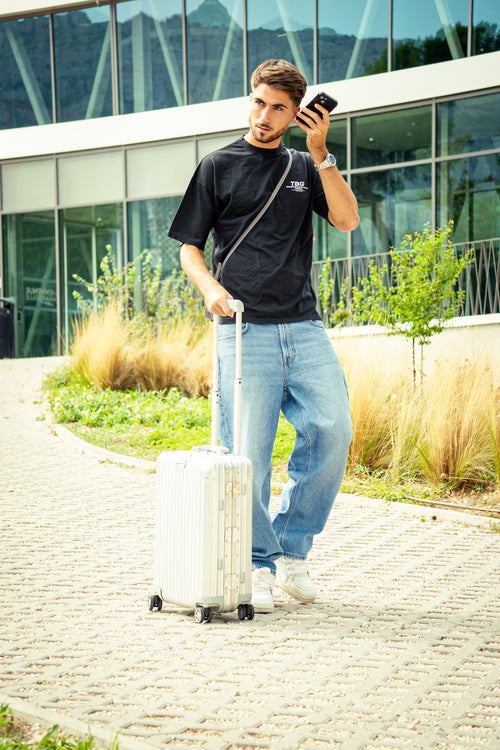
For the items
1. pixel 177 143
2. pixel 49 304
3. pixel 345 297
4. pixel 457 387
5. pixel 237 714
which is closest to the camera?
pixel 237 714

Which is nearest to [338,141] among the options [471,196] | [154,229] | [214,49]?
[471,196]

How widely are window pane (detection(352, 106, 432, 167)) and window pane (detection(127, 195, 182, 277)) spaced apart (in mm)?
4109

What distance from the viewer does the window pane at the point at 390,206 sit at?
1662 centimetres

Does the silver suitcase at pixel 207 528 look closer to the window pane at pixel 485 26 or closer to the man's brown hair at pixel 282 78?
the man's brown hair at pixel 282 78

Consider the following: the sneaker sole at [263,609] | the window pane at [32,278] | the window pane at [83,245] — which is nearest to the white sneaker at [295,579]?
the sneaker sole at [263,609]

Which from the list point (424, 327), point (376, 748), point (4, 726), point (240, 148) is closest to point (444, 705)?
point (376, 748)

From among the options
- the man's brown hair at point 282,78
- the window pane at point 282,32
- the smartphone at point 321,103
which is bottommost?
the smartphone at point 321,103

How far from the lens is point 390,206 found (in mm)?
16875

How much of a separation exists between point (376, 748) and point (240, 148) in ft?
8.16

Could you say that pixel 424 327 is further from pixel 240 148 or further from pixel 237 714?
pixel 237 714

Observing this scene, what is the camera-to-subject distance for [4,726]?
2576 millimetres

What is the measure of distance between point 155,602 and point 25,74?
63.1 feet

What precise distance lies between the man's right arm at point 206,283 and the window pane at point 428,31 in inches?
545

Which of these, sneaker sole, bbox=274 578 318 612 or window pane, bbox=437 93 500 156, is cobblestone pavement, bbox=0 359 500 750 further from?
window pane, bbox=437 93 500 156
